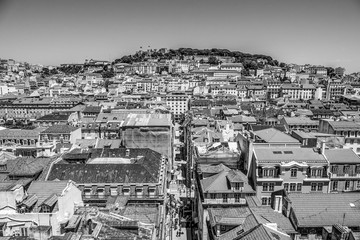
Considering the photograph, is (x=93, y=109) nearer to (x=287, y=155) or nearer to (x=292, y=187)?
(x=287, y=155)

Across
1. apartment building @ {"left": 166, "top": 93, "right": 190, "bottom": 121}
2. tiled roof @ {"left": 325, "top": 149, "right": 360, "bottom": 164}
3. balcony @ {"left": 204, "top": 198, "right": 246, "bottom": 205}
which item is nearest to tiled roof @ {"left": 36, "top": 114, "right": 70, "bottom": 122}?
apartment building @ {"left": 166, "top": 93, "right": 190, "bottom": 121}

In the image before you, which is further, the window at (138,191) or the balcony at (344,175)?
the window at (138,191)

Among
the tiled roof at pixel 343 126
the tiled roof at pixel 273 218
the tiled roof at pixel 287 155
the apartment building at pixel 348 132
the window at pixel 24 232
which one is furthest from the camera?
the tiled roof at pixel 343 126

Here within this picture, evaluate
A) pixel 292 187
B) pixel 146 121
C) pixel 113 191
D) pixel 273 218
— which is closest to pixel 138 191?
pixel 113 191

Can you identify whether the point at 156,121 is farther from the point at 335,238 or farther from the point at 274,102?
the point at 274,102

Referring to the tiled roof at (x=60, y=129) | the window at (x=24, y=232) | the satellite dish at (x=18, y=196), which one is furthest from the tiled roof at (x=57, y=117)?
the window at (x=24, y=232)

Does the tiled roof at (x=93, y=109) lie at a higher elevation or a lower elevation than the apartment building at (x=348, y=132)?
lower

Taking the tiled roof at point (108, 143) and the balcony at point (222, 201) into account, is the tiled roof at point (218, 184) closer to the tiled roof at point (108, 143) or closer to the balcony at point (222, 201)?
the balcony at point (222, 201)
